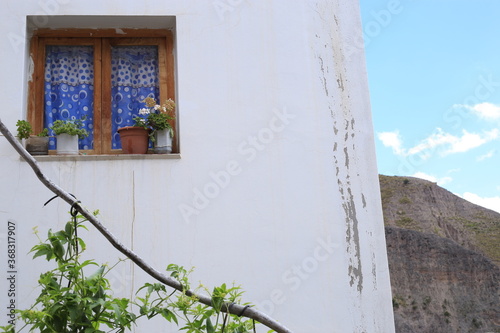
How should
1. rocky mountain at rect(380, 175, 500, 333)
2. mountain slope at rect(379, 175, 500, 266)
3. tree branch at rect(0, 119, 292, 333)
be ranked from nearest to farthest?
tree branch at rect(0, 119, 292, 333), rocky mountain at rect(380, 175, 500, 333), mountain slope at rect(379, 175, 500, 266)

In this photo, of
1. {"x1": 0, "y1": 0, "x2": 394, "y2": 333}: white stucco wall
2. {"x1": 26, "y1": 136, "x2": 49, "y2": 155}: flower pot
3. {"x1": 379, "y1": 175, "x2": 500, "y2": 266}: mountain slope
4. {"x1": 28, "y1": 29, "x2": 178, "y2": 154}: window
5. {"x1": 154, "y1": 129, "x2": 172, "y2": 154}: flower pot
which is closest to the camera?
{"x1": 0, "y1": 0, "x2": 394, "y2": 333}: white stucco wall

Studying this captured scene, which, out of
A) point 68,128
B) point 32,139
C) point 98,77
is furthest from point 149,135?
point 32,139

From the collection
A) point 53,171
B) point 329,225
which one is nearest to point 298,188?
point 329,225

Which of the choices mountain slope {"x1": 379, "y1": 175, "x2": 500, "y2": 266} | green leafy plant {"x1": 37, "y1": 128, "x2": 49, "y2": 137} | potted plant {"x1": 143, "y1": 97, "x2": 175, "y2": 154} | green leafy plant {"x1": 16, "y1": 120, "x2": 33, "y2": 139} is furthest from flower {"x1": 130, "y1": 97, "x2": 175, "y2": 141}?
mountain slope {"x1": 379, "y1": 175, "x2": 500, "y2": 266}

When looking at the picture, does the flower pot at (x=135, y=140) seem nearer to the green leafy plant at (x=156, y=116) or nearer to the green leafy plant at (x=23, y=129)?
the green leafy plant at (x=156, y=116)

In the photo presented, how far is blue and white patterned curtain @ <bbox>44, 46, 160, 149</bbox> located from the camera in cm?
596

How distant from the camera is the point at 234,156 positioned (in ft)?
18.3

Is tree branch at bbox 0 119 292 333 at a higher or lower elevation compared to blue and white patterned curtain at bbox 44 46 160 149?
lower

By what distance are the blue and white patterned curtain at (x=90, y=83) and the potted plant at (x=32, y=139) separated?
0.38 m

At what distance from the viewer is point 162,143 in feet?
18.5

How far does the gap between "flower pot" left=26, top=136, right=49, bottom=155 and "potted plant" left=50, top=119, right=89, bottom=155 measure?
0.35 ft

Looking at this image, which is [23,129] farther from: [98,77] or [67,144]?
[98,77]

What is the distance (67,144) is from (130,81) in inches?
38.2

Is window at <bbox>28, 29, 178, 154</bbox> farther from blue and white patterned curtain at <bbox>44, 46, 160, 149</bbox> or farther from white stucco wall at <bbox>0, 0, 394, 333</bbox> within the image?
white stucco wall at <bbox>0, 0, 394, 333</bbox>
